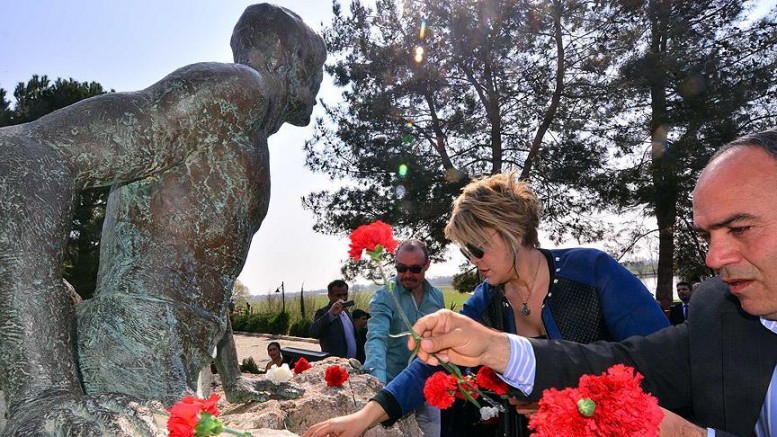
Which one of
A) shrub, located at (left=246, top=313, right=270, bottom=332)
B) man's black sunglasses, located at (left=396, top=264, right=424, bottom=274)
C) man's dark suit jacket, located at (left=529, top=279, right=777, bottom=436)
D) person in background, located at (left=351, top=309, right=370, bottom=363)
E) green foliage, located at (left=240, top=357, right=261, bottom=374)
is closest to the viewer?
man's dark suit jacket, located at (left=529, top=279, right=777, bottom=436)

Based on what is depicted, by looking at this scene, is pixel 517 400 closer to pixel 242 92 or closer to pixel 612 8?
pixel 242 92

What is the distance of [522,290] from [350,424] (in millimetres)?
967

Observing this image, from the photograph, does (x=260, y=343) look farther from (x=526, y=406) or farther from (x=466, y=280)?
(x=526, y=406)

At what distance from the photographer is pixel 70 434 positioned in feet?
4.04

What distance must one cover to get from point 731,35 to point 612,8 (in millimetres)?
2462

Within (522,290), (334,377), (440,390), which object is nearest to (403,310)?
(334,377)

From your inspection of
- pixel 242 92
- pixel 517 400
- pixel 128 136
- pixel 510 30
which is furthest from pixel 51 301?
pixel 510 30

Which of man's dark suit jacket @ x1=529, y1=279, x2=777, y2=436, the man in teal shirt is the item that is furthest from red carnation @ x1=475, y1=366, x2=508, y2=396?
the man in teal shirt

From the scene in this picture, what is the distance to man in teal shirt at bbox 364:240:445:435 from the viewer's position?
4164 millimetres

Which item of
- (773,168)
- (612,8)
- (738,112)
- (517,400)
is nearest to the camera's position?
(773,168)

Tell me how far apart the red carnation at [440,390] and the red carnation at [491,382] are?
0.09 m

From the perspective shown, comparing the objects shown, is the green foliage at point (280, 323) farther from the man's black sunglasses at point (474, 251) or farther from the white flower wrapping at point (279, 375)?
the man's black sunglasses at point (474, 251)

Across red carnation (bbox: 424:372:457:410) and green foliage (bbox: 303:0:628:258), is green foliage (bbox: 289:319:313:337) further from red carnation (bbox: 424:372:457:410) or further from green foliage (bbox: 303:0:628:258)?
red carnation (bbox: 424:372:457:410)

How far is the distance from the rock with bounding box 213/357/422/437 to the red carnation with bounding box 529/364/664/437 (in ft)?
3.40
